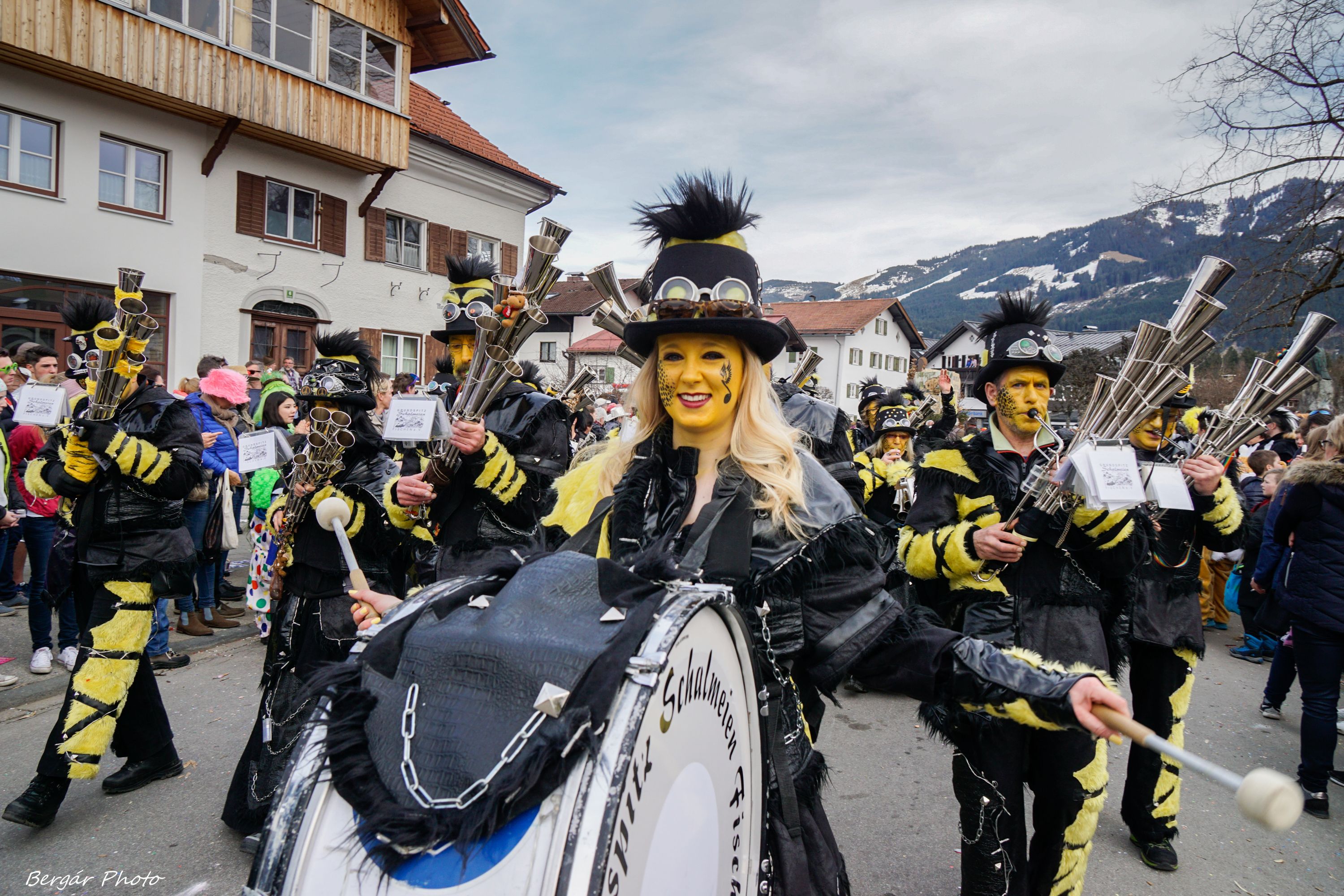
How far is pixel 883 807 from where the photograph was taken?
425 centimetres

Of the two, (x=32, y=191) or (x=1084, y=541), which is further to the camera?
(x=32, y=191)

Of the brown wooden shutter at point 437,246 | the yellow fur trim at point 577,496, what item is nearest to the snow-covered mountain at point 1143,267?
the yellow fur trim at point 577,496

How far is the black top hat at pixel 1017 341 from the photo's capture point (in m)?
3.28

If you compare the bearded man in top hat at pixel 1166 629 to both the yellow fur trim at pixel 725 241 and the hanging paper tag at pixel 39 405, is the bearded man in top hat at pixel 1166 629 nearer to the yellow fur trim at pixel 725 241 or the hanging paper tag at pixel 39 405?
the yellow fur trim at pixel 725 241

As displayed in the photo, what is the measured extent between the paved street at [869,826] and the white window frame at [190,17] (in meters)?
12.5

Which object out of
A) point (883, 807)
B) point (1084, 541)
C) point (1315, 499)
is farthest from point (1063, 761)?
point (1315, 499)

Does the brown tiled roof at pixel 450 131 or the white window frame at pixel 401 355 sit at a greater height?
the brown tiled roof at pixel 450 131

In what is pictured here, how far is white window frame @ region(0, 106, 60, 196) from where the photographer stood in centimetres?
1202

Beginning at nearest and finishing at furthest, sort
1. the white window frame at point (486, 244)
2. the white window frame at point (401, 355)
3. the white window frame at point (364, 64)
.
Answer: the white window frame at point (364, 64), the white window frame at point (401, 355), the white window frame at point (486, 244)

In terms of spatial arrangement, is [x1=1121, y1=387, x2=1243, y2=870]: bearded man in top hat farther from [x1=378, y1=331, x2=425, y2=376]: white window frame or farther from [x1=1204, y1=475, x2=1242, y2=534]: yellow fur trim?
[x1=378, y1=331, x2=425, y2=376]: white window frame

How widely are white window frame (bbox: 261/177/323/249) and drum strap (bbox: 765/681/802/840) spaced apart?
16.2 m

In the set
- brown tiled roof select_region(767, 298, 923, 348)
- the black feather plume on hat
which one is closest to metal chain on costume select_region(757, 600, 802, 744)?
the black feather plume on hat

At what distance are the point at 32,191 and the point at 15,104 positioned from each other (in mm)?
1259

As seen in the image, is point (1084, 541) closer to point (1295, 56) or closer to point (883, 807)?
point (883, 807)
